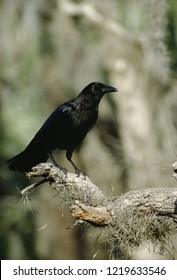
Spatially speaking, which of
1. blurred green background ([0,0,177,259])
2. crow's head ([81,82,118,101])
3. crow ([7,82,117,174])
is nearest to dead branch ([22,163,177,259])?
crow ([7,82,117,174])

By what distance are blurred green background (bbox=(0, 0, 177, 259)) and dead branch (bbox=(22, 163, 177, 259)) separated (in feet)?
21.1

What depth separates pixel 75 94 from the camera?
16734 mm

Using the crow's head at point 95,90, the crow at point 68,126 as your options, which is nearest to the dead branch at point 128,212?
the crow at point 68,126

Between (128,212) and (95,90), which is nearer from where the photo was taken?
(128,212)

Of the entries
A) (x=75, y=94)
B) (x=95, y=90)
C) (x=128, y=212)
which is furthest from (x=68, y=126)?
(x=75, y=94)

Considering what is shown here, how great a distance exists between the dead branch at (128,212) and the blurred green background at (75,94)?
21.1 feet

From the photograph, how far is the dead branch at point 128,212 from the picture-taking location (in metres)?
6.77

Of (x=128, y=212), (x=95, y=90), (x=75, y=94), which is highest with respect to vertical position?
(x=75, y=94)

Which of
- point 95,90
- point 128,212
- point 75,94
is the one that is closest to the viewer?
point 128,212

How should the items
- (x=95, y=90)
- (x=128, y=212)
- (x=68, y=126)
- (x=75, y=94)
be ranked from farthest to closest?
1. (x=75, y=94)
2. (x=95, y=90)
3. (x=68, y=126)
4. (x=128, y=212)

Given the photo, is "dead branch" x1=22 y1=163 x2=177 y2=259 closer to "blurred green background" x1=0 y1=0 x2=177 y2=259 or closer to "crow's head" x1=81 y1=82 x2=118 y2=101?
"crow's head" x1=81 y1=82 x2=118 y2=101

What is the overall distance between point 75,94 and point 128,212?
32.8 ft

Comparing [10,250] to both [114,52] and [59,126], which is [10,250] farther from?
[59,126]

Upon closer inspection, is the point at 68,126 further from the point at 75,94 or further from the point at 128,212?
the point at 75,94
